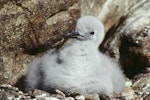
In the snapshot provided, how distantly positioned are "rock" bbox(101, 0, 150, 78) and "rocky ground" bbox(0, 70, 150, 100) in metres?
0.12

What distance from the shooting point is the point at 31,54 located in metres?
4.71

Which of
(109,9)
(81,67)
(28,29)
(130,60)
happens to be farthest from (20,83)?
(109,9)

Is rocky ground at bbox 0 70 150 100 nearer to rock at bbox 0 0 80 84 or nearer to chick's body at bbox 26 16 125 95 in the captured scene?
chick's body at bbox 26 16 125 95

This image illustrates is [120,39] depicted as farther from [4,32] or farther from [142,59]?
[4,32]

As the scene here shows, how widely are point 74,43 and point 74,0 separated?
0.58 metres

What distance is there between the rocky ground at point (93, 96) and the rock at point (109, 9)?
2.51 ft

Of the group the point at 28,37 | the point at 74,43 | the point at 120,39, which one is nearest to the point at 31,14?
the point at 28,37

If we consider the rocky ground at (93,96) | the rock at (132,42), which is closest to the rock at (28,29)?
the rocky ground at (93,96)

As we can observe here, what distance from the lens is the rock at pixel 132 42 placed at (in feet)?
15.4

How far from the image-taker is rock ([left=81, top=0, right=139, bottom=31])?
5.21m

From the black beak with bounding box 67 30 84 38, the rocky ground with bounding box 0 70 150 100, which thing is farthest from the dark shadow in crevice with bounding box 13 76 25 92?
the black beak with bounding box 67 30 84 38

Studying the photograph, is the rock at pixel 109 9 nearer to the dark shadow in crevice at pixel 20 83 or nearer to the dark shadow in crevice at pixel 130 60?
Answer: the dark shadow in crevice at pixel 130 60

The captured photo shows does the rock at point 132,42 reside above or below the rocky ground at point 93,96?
above

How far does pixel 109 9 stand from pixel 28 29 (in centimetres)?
104
